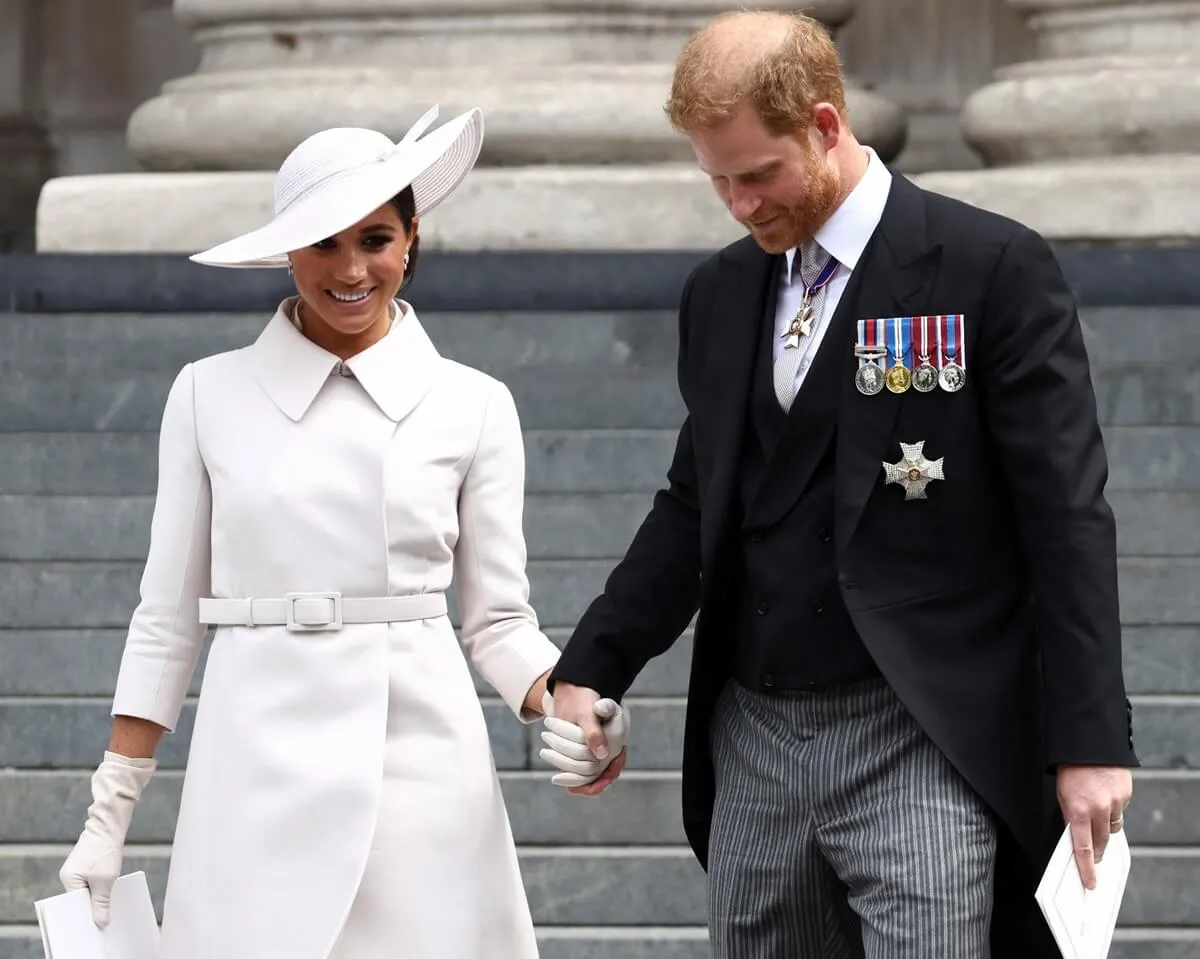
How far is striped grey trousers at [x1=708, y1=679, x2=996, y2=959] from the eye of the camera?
3094 millimetres

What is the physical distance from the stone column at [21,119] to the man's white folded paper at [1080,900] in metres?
8.56

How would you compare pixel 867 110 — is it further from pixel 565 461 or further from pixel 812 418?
pixel 812 418

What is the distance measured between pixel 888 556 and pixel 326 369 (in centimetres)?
85

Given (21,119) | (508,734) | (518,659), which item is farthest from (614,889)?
(21,119)

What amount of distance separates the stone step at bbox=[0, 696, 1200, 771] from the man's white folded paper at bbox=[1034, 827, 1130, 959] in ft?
7.81

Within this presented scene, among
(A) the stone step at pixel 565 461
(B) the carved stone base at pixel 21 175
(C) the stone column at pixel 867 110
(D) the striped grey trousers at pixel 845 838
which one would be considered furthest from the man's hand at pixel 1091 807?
(B) the carved stone base at pixel 21 175

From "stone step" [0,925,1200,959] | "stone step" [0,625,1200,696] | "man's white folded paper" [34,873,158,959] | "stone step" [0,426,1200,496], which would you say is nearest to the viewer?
"man's white folded paper" [34,873,158,959]

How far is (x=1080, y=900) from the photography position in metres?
3.03

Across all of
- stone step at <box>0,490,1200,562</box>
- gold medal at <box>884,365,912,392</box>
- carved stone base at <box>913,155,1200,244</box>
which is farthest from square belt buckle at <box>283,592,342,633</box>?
carved stone base at <box>913,155,1200,244</box>

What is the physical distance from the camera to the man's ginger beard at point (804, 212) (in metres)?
3.16

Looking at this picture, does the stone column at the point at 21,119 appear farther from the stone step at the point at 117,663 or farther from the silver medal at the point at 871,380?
the silver medal at the point at 871,380

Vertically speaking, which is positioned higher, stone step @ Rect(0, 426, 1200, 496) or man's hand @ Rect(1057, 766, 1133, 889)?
stone step @ Rect(0, 426, 1200, 496)

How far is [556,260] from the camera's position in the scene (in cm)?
782

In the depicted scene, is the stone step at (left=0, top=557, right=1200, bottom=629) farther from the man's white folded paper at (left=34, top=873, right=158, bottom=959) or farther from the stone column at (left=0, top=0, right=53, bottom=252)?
the stone column at (left=0, top=0, right=53, bottom=252)
